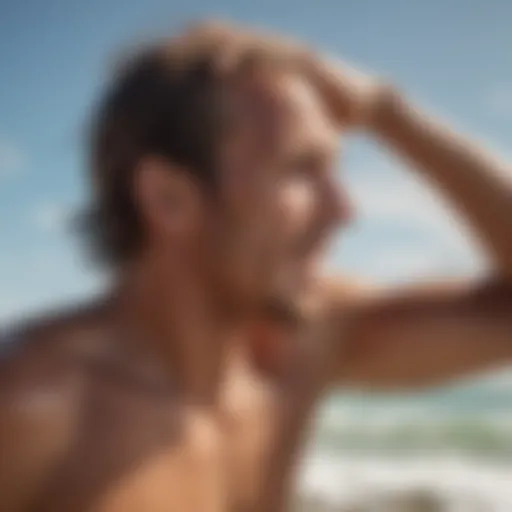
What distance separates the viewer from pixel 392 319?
42.4 inches

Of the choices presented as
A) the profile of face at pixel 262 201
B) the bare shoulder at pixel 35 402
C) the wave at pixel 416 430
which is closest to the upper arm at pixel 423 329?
the profile of face at pixel 262 201

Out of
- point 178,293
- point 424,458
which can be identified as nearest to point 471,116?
point 424,458

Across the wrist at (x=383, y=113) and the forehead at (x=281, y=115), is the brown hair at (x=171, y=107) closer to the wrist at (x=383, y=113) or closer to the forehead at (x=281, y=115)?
the forehead at (x=281, y=115)

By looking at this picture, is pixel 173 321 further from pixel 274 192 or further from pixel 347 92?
pixel 347 92

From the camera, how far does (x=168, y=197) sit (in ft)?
3.02

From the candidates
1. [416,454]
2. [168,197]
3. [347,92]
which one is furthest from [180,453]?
[416,454]

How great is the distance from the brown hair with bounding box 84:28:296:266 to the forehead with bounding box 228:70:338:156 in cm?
2

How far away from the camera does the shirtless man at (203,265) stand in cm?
88

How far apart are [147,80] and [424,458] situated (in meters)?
3.42

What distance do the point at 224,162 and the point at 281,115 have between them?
0.21 feet

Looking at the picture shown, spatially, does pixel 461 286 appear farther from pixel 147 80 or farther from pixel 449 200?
pixel 147 80

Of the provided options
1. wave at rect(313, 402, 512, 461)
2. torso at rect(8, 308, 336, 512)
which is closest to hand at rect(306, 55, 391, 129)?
torso at rect(8, 308, 336, 512)

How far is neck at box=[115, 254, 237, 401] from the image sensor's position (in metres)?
0.94

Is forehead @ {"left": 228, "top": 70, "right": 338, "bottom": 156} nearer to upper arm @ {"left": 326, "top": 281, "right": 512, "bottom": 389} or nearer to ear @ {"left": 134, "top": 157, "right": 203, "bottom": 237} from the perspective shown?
ear @ {"left": 134, "top": 157, "right": 203, "bottom": 237}
